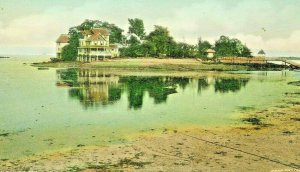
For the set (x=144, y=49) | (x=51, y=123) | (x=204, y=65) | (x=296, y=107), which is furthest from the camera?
(x=144, y=49)

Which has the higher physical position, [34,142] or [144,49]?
[144,49]

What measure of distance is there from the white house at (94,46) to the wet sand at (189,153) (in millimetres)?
94331

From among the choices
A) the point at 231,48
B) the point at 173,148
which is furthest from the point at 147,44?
the point at 173,148

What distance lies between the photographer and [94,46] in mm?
112125

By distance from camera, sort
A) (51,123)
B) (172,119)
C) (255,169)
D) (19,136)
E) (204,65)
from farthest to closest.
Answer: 1. (204,65)
2. (172,119)
3. (51,123)
4. (19,136)
5. (255,169)

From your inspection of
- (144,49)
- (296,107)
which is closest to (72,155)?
(296,107)

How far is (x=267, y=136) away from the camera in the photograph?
18.8 metres

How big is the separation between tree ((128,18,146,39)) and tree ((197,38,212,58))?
19206 mm

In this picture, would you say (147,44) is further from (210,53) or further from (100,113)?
(100,113)

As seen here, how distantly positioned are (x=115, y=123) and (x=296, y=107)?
48.5 feet

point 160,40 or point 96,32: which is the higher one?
point 96,32

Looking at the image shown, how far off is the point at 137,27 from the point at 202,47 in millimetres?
24482

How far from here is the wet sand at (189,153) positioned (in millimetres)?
13531

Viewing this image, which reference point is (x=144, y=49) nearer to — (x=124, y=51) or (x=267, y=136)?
(x=124, y=51)
